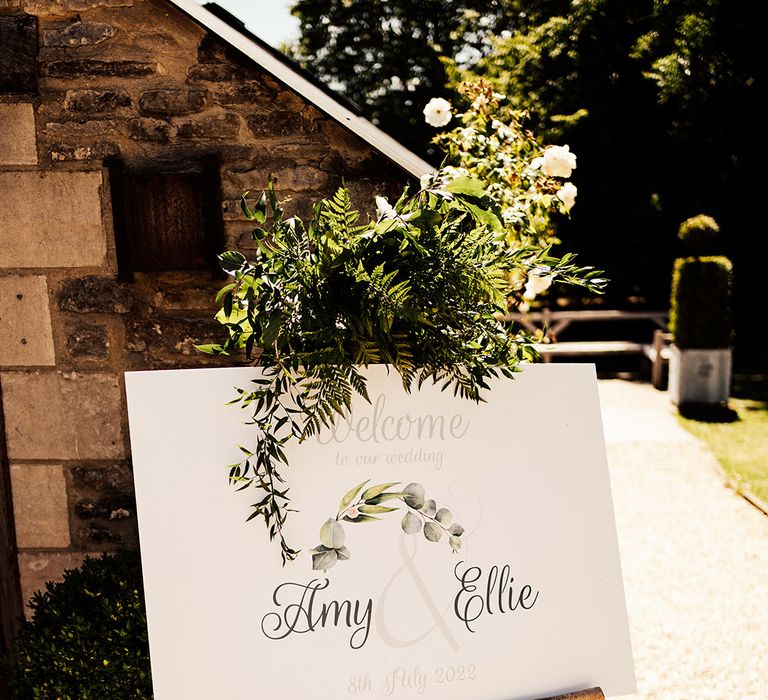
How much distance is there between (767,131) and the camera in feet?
37.2

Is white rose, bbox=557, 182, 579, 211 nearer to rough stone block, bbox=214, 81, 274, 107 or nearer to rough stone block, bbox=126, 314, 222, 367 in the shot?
rough stone block, bbox=214, 81, 274, 107

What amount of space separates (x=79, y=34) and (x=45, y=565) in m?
2.12

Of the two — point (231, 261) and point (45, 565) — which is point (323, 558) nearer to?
point (231, 261)

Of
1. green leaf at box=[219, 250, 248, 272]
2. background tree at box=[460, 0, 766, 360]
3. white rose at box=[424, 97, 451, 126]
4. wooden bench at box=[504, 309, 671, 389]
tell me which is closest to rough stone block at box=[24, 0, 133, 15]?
white rose at box=[424, 97, 451, 126]

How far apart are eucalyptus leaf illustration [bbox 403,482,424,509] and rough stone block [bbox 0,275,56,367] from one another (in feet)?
5.68

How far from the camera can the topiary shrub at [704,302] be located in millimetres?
8078

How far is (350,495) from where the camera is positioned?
1651 millimetres

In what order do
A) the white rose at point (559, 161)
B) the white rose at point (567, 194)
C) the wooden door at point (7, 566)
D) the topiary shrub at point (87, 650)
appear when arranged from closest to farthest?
the topiary shrub at point (87, 650) → the wooden door at point (7, 566) → the white rose at point (559, 161) → the white rose at point (567, 194)

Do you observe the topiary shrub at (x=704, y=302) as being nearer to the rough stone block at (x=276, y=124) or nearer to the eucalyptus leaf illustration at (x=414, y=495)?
the rough stone block at (x=276, y=124)

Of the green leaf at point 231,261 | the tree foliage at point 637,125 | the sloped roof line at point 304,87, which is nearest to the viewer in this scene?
the green leaf at point 231,261

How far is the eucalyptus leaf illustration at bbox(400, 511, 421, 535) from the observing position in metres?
1.67

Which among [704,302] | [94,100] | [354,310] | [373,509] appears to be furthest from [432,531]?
[704,302]

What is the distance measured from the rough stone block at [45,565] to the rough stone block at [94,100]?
1.78m

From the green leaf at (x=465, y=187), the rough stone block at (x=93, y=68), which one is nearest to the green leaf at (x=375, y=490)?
the green leaf at (x=465, y=187)
